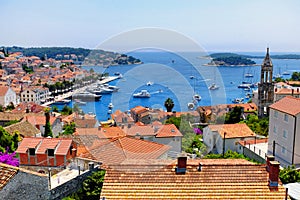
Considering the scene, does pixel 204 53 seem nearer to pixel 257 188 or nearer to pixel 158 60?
pixel 158 60

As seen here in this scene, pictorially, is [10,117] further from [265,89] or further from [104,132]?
[104,132]

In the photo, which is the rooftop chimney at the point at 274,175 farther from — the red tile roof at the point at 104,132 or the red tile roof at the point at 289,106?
the red tile roof at the point at 289,106

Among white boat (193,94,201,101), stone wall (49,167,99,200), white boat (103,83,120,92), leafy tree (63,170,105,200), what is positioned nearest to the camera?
white boat (103,83,120,92)

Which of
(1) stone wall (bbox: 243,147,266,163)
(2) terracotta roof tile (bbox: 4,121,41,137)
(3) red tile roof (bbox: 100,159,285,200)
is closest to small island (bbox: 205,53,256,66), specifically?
(3) red tile roof (bbox: 100,159,285,200)

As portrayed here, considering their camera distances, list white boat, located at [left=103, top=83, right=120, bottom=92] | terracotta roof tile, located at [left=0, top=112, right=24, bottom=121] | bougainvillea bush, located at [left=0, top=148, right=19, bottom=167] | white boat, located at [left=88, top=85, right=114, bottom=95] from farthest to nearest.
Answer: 1. terracotta roof tile, located at [left=0, top=112, right=24, bottom=121]
2. bougainvillea bush, located at [left=0, top=148, right=19, bottom=167]
3. white boat, located at [left=88, top=85, right=114, bottom=95]
4. white boat, located at [left=103, top=83, right=120, bottom=92]

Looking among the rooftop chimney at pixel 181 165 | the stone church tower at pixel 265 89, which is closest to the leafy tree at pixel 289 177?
the rooftop chimney at pixel 181 165

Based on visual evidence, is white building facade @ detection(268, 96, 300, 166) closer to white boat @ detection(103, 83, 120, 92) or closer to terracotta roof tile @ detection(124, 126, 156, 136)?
terracotta roof tile @ detection(124, 126, 156, 136)

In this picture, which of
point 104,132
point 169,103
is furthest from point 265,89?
point 104,132

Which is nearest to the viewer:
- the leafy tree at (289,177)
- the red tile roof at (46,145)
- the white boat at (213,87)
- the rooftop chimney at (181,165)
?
the white boat at (213,87)
